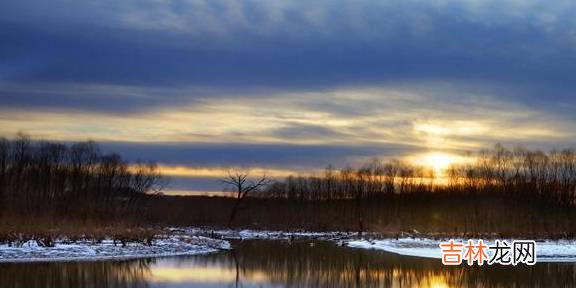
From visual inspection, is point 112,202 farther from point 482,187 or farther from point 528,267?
point 528,267

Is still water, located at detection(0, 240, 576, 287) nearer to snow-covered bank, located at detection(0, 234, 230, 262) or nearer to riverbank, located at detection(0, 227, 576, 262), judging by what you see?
snow-covered bank, located at detection(0, 234, 230, 262)

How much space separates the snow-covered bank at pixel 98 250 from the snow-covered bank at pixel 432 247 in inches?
422

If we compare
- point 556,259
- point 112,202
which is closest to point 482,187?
point 112,202

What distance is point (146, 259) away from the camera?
30.9 m

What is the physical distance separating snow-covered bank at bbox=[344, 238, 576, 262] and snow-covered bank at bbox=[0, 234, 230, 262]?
422 inches

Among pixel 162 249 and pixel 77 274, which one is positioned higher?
pixel 77 274

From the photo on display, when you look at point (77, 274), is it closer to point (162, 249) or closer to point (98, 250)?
point (98, 250)

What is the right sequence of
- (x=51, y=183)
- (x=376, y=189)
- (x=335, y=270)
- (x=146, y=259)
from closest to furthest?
(x=335, y=270)
(x=146, y=259)
(x=51, y=183)
(x=376, y=189)

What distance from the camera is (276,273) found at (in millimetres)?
24969

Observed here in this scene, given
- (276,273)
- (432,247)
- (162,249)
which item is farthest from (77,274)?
(432,247)

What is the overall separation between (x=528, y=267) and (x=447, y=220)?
128ft

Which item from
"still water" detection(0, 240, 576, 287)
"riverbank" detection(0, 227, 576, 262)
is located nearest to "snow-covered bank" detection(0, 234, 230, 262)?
"riverbank" detection(0, 227, 576, 262)

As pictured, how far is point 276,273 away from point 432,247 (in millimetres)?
19138

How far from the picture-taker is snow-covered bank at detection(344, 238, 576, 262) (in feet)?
117
